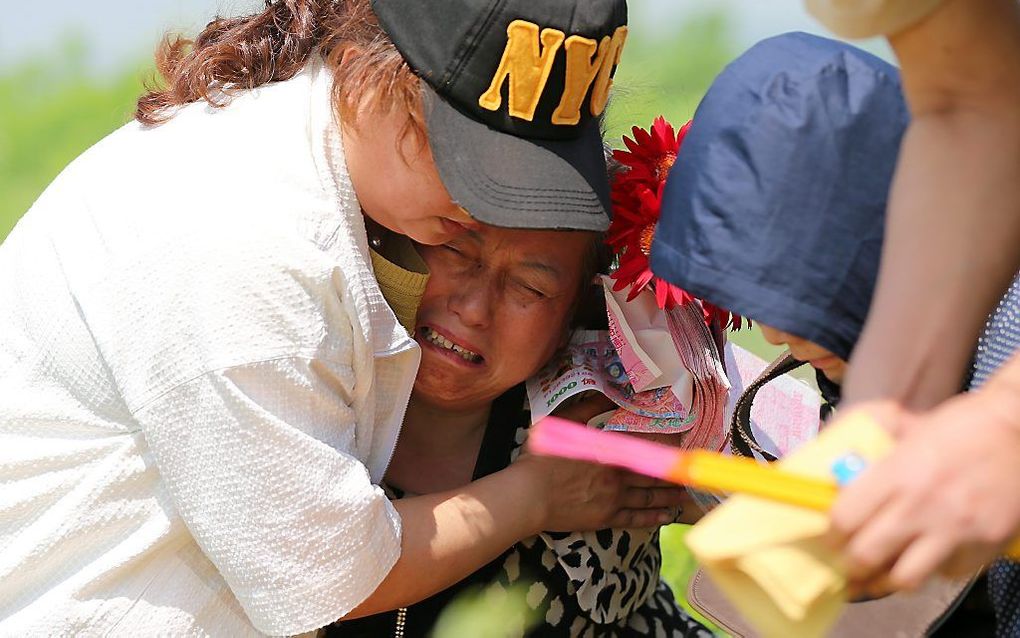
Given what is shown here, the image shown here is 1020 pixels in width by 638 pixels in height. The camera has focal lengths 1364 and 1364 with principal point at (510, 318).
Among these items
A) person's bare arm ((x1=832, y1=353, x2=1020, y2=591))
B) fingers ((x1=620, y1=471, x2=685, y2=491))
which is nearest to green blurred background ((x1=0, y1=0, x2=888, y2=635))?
fingers ((x1=620, y1=471, x2=685, y2=491))

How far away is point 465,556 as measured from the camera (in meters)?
1.94

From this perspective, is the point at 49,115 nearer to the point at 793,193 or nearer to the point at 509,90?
the point at 509,90

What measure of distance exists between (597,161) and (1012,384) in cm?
96

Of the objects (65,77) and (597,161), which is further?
(65,77)

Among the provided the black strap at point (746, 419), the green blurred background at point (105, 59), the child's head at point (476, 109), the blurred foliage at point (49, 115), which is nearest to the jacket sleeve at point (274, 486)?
the child's head at point (476, 109)

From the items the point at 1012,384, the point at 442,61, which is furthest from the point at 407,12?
the point at 1012,384

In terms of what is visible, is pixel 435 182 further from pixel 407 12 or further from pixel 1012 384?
pixel 1012 384

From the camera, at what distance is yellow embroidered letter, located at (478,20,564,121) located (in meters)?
1.70

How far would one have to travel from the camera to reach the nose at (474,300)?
1.98 metres

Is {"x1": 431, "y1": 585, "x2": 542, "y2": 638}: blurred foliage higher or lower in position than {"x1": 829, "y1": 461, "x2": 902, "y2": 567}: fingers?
lower

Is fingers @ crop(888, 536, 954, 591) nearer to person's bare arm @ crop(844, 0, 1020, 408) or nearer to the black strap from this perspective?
person's bare arm @ crop(844, 0, 1020, 408)

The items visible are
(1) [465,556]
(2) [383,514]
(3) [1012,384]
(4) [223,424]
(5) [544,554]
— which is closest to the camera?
(3) [1012,384]

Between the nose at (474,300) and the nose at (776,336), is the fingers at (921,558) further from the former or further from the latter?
the nose at (474,300)

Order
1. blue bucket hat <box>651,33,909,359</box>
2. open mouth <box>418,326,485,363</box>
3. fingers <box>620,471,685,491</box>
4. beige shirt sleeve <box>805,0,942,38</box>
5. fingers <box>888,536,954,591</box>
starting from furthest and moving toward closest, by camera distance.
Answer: fingers <box>620,471,685,491</box> → open mouth <box>418,326,485,363</box> → blue bucket hat <box>651,33,909,359</box> → beige shirt sleeve <box>805,0,942,38</box> → fingers <box>888,536,954,591</box>
